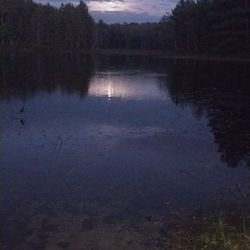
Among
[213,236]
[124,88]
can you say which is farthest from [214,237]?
[124,88]

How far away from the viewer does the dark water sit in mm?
10422

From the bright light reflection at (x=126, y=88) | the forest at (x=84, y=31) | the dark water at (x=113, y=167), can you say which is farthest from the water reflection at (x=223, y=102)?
the forest at (x=84, y=31)

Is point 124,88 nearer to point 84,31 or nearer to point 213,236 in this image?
point 213,236

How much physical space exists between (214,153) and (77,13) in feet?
327

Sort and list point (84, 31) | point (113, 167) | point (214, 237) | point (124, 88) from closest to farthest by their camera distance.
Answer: point (214, 237), point (113, 167), point (124, 88), point (84, 31)

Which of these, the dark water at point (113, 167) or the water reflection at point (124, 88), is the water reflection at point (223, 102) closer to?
the dark water at point (113, 167)

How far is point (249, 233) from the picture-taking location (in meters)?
9.91

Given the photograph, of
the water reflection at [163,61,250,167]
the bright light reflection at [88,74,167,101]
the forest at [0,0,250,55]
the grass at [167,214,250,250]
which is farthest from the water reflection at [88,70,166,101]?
the forest at [0,0,250,55]

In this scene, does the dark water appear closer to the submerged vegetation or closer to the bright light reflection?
the submerged vegetation

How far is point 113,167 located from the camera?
1466 cm

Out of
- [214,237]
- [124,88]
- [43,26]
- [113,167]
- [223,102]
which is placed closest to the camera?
[214,237]

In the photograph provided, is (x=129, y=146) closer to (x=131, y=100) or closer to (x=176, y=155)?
(x=176, y=155)

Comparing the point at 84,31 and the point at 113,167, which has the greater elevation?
the point at 84,31

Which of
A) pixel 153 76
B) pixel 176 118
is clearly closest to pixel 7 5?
pixel 153 76
